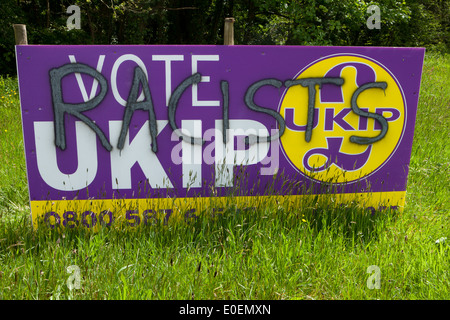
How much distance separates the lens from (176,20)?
14.0 metres

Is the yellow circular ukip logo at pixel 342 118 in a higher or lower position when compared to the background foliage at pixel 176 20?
lower

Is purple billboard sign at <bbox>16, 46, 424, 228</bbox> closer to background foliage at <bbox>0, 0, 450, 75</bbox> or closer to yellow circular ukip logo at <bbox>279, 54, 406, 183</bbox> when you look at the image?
yellow circular ukip logo at <bbox>279, 54, 406, 183</bbox>

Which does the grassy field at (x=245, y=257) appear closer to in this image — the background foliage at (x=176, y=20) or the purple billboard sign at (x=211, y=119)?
the purple billboard sign at (x=211, y=119)

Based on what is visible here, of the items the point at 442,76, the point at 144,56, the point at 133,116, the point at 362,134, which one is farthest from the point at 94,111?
the point at 442,76

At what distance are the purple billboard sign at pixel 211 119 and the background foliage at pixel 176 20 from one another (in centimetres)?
534

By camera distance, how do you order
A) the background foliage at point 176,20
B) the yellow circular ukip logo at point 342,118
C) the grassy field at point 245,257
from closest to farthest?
1. the grassy field at point 245,257
2. the yellow circular ukip logo at point 342,118
3. the background foliage at point 176,20

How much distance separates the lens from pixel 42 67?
2.92 metres

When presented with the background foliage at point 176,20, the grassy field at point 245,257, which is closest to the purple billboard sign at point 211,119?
the grassy field at point 245,257

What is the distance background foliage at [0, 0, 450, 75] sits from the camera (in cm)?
1035

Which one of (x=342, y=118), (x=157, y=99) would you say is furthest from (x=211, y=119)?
(x=342, y=118)

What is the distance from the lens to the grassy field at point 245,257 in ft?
7.63

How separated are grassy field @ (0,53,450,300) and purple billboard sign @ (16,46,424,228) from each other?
12.5 inches
